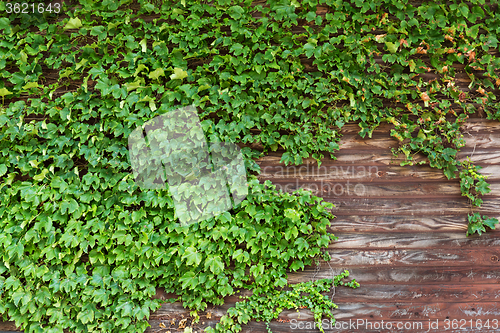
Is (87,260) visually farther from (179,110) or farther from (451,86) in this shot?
(451,86)

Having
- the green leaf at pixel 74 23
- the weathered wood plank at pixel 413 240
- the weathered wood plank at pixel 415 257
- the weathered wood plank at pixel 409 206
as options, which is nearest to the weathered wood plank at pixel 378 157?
the weathered wood plank at pixel 409 206

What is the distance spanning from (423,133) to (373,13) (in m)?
1.08

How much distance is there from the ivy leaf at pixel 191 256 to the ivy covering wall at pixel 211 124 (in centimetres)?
6

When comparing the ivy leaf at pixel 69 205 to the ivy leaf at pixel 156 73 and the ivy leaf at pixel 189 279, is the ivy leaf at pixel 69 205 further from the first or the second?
the ivy leaf at pixel 156 73

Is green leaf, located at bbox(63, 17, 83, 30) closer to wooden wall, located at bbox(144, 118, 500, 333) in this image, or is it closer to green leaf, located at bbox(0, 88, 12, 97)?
green leaf, located at bbox(0, 88, 12, 97)

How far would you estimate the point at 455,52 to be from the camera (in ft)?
7.75

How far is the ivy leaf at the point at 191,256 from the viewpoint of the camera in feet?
7.18

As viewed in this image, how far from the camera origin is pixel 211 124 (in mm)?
2311

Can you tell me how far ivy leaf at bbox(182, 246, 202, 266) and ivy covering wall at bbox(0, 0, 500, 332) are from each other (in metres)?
0.06

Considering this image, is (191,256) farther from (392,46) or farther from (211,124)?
(392,46)

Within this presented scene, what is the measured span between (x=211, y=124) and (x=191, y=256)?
1.03m

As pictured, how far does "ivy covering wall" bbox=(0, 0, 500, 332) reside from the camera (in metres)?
2.29

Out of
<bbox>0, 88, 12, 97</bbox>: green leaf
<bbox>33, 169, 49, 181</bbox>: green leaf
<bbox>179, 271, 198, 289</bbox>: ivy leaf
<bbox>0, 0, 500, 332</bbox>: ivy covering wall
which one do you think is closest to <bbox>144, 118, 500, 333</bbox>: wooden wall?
<bbox>0, 0, 500, 332</bbox>: ivy covering wall

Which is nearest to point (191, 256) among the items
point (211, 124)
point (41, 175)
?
point (211, 124)
